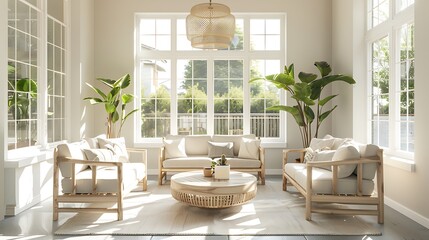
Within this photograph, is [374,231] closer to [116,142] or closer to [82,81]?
[116,142]

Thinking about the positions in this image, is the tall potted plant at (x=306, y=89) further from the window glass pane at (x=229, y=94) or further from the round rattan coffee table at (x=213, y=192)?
the round rattan coffee table at (x=213, y=192)

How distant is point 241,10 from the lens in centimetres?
778

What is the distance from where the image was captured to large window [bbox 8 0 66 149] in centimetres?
510

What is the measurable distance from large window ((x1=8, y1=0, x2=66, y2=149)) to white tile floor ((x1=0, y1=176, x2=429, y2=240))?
1.04 m

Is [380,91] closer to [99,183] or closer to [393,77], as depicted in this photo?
[393,77]

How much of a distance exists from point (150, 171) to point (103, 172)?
2839 mm

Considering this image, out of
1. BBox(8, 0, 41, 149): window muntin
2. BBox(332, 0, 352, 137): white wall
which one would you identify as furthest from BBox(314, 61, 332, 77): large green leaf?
BBox(8, 0, 41, 149): window muntin

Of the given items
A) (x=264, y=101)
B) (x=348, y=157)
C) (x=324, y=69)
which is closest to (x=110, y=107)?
(x=264, y=101)

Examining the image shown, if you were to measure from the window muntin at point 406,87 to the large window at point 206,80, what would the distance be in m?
2.89

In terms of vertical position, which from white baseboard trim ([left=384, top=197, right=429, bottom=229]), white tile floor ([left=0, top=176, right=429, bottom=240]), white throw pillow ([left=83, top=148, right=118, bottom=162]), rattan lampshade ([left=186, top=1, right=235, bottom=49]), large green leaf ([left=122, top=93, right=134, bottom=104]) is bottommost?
white tile floor ([left=0, top=176, right=429, bottom=240])

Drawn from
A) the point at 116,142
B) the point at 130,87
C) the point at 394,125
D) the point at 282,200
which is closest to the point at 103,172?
the point at 116,142

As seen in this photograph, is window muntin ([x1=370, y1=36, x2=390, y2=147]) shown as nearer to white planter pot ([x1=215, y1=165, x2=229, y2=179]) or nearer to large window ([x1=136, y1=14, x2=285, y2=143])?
large window ([x1=136, y1=14, x2=285, y2=143])

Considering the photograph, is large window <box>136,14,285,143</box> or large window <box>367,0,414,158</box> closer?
large window <box>367,0,414,158</box>

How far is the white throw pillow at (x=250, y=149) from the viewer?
22.3 ft
